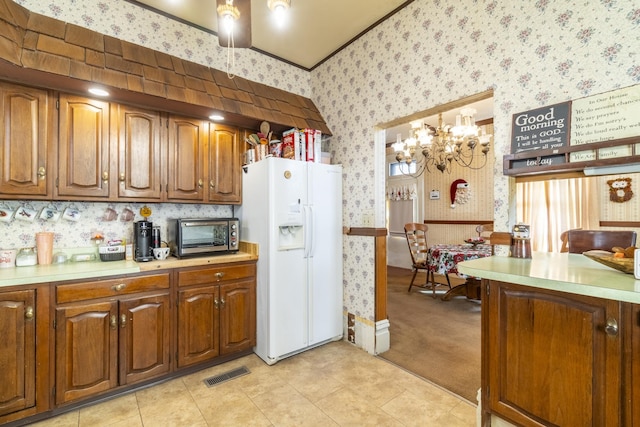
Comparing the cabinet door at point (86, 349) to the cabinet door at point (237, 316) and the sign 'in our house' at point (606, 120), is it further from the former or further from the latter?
the sign 'in our house' at point (606, 120)

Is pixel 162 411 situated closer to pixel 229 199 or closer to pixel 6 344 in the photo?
pixel 6 344

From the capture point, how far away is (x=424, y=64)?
7.47 ft

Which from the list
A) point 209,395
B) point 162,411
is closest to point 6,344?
point 162,411

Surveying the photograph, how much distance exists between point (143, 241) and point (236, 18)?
5.97 feet

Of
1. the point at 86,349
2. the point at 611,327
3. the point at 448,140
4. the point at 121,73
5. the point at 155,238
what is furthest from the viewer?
the point at 448,140

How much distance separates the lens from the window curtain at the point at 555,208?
193cm

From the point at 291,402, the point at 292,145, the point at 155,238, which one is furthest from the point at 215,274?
the point at 292,145

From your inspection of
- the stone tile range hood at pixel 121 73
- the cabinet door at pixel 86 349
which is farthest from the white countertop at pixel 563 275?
the cabinet door at pixel 86 349

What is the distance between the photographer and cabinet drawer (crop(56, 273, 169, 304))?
73.0 inches

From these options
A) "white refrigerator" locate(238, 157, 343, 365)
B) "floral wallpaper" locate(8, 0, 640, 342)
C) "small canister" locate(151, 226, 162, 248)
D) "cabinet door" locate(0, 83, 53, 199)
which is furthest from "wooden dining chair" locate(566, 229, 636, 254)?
"cabinet door" locate(0, 83, 53, 199)

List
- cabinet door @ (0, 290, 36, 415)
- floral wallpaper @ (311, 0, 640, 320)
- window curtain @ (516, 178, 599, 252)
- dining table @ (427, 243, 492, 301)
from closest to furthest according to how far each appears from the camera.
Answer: floral wallpaper @ (311, 0, 640, 320), cabinet door @ (0, 290, 36, 415), window curtain @ (516, 178, 599, 252), dining table @ (427, 243, 492, 301)

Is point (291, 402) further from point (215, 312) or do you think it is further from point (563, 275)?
point (563, 275)

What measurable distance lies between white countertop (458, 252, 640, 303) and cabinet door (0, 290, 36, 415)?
254 cm

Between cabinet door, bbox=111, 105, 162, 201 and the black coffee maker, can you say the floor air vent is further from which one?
cabinet door, bbox=111, 105, 162, 201
